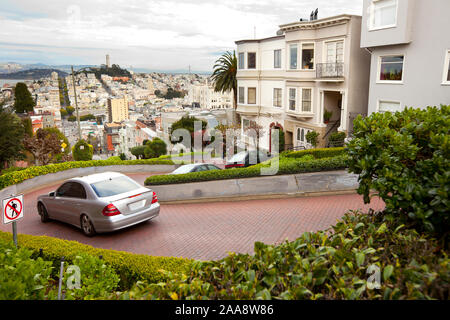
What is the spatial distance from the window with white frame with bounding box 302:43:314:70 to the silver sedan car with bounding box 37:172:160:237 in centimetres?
1945

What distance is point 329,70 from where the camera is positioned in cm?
2311

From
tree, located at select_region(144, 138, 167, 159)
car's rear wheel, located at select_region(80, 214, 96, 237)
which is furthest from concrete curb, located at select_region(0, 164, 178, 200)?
tree, located at select_region(144, 138, 167, 159)

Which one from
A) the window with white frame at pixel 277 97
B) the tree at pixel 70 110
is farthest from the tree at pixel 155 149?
the tree at pixel 70 110

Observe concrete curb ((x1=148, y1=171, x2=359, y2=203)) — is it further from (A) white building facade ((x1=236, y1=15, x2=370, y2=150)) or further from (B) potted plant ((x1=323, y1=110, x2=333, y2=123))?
A: (B) potted plant ((x1=323, y1=110, x2=333, y2=123))

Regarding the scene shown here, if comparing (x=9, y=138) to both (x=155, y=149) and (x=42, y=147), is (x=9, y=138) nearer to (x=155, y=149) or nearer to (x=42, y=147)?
(x=42, y=147)

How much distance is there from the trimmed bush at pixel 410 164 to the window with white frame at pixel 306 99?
20723 mm

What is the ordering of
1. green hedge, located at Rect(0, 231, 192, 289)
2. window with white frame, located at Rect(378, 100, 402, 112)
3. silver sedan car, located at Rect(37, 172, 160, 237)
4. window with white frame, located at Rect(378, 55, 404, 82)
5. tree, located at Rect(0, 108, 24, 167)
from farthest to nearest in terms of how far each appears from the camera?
window with white frame, located at Rect(378, 100, 402, 112)
window with white frame, located at Rect(378, 55, 404, 82)
tree, located at Rect(0, 108, 24, 167)
silver sedan car, located at Rect(37, 172, 160, 237)
green hedge, located at Rect(0, 231, 192, 289)

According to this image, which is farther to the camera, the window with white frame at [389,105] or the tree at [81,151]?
the tree at [81,151]

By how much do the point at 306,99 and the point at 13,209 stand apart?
72.9 ft

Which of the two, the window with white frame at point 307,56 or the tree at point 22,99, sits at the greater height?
the window with white frame at point 307,56

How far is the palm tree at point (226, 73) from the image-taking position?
37775 millimetres

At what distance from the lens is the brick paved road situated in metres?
8.26

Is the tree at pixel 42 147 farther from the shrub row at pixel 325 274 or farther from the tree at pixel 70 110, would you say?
the tree at pixel 70 110
